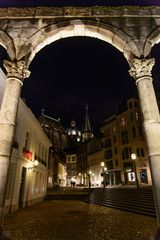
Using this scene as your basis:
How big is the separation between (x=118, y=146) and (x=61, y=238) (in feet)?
109

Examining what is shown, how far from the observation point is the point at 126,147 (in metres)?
34.9

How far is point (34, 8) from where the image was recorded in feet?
22.7

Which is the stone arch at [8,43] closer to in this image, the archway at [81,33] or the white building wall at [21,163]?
the archway at [81,33]

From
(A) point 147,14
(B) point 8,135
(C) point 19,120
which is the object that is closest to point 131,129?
(C) point 19,120

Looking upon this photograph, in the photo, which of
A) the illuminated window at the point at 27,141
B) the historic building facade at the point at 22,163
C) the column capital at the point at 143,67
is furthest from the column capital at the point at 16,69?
the illuminated window at the point at 27,141

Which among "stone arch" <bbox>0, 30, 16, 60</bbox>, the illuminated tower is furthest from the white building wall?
the illuminated tower

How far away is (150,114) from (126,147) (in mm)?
30973

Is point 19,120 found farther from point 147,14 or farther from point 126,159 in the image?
point 126,159

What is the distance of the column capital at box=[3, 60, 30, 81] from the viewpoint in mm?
5766

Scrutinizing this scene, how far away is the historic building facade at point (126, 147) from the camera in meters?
31.2

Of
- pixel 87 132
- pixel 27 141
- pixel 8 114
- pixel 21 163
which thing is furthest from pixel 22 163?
pixel 87 132

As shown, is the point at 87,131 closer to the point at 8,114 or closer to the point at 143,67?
the point at 143,67

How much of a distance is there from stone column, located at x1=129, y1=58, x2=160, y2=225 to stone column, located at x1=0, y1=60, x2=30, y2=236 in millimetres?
3730

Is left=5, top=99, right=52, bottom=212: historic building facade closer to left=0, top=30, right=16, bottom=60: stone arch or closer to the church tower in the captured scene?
left=0, top=30, right=16, bottom=60: stone arch
